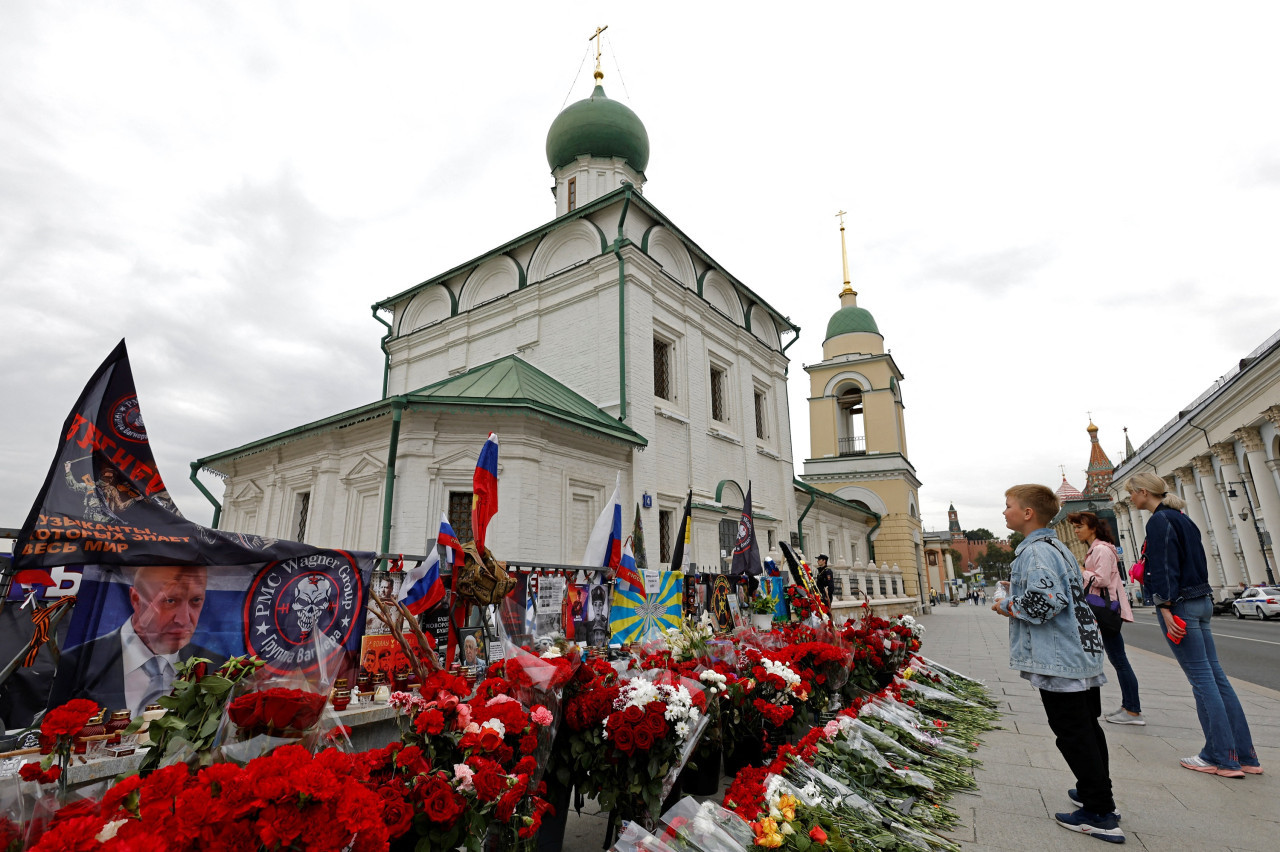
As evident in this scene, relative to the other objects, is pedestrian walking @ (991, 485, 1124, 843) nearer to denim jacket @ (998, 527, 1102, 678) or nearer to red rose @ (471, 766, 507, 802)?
denim jacket @ (998, 527, 1102, 678)

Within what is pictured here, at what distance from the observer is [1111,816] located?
12.4 ft

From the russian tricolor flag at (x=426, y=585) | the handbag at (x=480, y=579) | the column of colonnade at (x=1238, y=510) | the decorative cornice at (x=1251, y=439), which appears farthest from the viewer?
the column of colonnade at (x=1238, y=510)

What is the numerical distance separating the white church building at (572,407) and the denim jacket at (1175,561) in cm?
Result: 966

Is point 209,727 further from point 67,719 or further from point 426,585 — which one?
point 426,585

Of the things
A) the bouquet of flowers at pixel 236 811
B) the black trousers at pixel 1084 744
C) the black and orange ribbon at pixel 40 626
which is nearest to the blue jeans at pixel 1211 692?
the black trousers at pixel 1084 744

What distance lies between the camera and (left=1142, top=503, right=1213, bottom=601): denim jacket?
4.68 metres

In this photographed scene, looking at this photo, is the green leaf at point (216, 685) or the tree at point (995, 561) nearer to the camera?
the green leaf at point (216, 685)

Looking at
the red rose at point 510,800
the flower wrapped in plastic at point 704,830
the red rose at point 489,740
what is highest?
the red rose at point 489,740

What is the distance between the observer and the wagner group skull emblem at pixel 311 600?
4668mm

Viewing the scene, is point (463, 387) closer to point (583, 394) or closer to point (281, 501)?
point (583, 394)

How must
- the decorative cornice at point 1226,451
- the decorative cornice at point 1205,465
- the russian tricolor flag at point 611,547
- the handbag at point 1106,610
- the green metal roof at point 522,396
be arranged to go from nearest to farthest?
the handbag at point 1106,610 → the russian tricolor flag at point 611,547 → the green metal roof at point 522,396 → the decorative cornice at point 1226,451 → the decorative cornice at point 1205,465

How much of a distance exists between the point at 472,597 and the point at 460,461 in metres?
7.91

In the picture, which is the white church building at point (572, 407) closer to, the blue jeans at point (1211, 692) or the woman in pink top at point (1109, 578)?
the woman in pink top at point (1109, 578)

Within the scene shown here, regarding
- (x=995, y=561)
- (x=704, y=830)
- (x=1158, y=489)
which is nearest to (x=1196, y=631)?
(x=1158, y=489)
